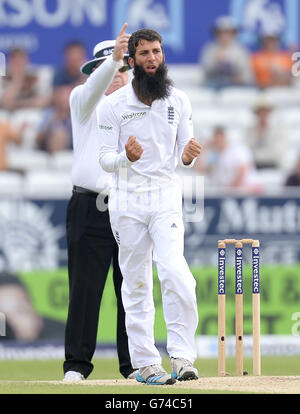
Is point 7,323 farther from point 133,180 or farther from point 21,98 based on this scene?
point 133,180

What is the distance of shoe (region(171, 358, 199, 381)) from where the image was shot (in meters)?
5.39

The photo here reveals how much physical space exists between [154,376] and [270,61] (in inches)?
325

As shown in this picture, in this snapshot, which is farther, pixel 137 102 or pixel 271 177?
pixel 271 177

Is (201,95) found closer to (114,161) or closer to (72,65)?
(72,65)

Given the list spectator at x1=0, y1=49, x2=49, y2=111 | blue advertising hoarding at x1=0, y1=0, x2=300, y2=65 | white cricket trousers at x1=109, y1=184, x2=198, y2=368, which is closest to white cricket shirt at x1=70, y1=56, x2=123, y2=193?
white cricket trousers at x1=109, y1=184, x2=198, y2=368

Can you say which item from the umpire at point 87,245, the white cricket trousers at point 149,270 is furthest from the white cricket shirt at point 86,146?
the white cricket trousers at point 149,270

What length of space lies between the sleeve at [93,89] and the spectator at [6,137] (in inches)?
247

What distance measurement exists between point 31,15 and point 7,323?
4.15 meters

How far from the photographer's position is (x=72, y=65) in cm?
1298

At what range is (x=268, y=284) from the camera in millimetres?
10930

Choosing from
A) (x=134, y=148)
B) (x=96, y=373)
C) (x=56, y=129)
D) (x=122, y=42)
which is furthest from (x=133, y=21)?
(x=134, y=148)

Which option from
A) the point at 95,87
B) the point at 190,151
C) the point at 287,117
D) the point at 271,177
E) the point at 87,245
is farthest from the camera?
the point at 287,117
